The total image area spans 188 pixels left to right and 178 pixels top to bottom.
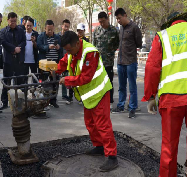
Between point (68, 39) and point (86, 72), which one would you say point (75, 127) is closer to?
point (86, 72)

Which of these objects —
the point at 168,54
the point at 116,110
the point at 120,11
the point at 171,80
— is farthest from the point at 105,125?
the point at 120,11

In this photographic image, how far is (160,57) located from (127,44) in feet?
9.85

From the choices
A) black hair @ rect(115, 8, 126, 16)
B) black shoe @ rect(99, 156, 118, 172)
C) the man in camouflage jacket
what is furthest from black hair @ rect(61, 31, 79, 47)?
the man in camouflage jacket

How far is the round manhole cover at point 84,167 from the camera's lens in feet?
10.1

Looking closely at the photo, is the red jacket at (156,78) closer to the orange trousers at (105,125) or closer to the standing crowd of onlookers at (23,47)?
the orange trousers at (105,125)

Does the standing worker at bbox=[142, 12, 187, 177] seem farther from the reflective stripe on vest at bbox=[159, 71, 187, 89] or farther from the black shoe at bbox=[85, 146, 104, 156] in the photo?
the black shoe at bbox=[85, 146, 104, 156]

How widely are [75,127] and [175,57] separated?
108 inches

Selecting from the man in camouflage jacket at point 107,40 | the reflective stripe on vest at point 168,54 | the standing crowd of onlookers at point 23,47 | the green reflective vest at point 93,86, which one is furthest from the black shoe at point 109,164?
the standing crowd of onlookers at point 23,47

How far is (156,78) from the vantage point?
2.56 metres

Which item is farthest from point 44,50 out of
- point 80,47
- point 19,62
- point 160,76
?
point 160,76

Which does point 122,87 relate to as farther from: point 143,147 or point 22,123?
point 22,123

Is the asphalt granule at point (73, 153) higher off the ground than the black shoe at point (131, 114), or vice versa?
the black shoe at point (131, 114)

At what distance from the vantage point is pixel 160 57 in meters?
2.50

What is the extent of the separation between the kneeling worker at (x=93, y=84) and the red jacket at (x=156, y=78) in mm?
697
